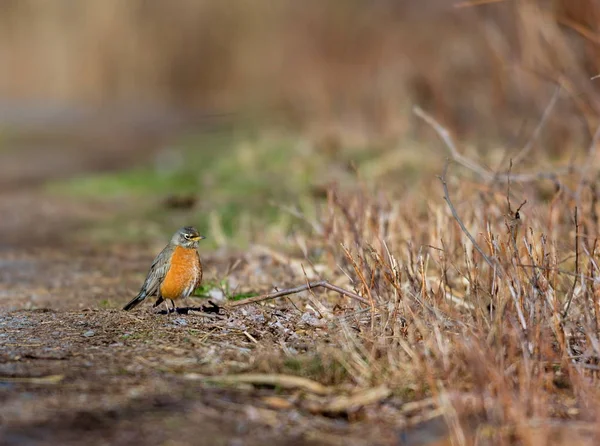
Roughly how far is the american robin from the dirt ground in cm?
12

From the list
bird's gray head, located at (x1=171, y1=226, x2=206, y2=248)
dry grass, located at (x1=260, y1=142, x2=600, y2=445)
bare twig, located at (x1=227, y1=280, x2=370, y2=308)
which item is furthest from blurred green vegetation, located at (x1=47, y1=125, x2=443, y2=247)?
dry grass, located at (x1=260, y1=142, x2=600, y2=445)

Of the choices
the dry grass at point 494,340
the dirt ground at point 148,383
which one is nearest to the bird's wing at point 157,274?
the dirt ground at point 148,383

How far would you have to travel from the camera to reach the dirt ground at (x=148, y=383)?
10.2 ft

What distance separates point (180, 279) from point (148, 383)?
1.47 m

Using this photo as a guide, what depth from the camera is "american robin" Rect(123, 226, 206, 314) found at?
4957mm

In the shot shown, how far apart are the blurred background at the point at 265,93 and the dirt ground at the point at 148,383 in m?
1.41

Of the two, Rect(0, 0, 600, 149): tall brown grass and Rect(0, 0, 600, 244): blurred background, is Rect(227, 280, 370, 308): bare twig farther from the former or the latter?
Rect(0, 0, 600, 149): tall brown grass

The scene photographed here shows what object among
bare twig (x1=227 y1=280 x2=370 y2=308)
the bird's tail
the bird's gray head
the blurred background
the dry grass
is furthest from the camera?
the blurred background

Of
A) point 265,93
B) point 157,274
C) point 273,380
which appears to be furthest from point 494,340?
point 265,93

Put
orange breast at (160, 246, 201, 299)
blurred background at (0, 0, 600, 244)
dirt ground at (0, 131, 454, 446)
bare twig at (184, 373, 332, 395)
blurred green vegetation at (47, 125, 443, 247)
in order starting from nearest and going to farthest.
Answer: dirt ground at (0, 131, 454, 446) → bare twig at (184, 373, 332, 395) → orange breast at (160, 246, 201, 299) → blurred green vegetation at (47, 125, 443, 247) → blurred background at (0, 0, 600, 244)

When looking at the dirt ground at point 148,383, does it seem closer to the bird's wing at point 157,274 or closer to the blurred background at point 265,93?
the bird's wing at point 157,274

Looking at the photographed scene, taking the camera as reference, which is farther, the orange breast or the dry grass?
the orange breast

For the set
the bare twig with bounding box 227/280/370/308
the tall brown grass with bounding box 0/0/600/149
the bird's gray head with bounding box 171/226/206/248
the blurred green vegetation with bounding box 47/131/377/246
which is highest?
the tall brown grass with bounding box 0/0/600/149

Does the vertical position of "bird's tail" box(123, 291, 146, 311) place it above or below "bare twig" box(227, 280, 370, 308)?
below
